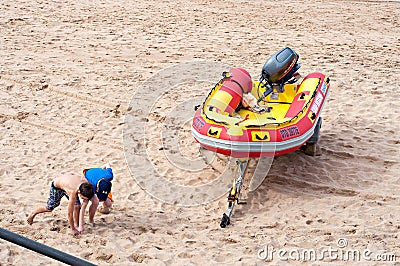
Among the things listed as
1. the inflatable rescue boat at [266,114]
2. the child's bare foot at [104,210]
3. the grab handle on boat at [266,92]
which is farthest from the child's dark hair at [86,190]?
the grab handle on boat at [266,92]

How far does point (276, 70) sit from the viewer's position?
6.89 m

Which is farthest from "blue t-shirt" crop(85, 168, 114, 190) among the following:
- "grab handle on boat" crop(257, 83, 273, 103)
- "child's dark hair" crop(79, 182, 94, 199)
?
"grab handle on boat" crop(257, 83, 273, 103)

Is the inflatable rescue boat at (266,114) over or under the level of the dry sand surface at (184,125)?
over

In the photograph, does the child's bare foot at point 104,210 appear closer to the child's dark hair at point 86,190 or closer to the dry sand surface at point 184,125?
the dry sand surface at point 184,125

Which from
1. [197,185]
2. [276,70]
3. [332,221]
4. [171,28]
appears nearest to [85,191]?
[197,185]

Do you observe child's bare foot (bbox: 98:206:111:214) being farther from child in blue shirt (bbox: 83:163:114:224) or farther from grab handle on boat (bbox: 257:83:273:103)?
grab handle on boat (bbox: 257:83:273:103)

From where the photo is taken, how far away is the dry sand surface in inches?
211

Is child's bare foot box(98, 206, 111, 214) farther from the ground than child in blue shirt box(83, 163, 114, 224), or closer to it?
closer to it

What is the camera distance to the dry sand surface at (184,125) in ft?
17.6

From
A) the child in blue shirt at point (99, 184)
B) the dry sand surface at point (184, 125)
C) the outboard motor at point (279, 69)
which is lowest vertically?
the dry sand surface at point (184, 125)

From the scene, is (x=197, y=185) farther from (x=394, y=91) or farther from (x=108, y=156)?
(x=394, y=91)

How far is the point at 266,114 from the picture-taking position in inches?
262

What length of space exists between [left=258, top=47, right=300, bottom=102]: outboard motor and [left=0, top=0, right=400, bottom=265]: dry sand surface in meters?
0.88

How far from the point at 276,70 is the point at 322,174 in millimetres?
1300
